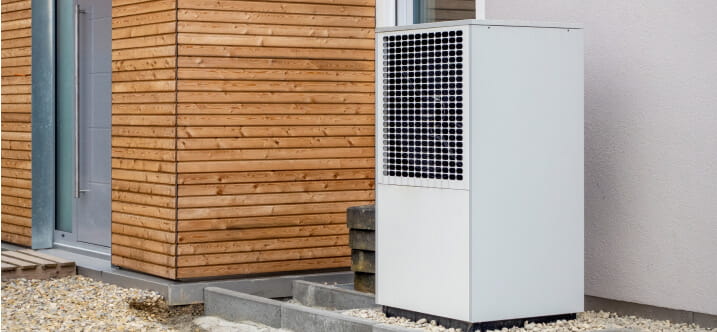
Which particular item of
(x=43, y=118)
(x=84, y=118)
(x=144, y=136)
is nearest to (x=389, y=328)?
(x=144, y=136)

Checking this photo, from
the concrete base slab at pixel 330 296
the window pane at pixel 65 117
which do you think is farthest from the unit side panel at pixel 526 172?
the window pane at pixel 65 117

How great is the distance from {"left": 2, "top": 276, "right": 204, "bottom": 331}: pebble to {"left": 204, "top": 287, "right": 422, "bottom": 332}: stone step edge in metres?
0.22

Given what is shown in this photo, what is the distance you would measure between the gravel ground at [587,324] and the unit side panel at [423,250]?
0.08 meters

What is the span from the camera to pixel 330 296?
275 inches

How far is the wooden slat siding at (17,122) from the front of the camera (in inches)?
384

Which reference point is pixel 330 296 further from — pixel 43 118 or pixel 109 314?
pixel 43 118

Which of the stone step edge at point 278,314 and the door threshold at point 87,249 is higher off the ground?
the door threshold at point 87,249

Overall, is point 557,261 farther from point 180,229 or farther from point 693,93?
point 180,229

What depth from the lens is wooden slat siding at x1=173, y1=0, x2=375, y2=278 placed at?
7484mm

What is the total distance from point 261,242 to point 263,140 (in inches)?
28.1

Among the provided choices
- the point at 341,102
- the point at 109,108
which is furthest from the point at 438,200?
the point at 109,108

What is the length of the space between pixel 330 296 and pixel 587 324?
1.87 metres

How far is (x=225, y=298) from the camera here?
7.09m

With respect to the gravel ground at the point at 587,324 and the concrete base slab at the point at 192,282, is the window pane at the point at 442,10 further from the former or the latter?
the gravel ground at the point at 587,324
